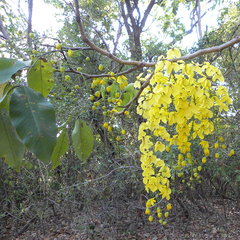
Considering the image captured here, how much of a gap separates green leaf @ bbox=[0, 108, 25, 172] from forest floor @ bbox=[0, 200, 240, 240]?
6.95 feet

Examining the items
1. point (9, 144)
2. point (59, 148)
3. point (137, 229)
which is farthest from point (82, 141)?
point (137, 229)

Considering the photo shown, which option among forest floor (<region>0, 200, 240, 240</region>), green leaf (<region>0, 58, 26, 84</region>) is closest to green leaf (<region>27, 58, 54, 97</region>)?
green leaf (<region>0, 58, 26, 84</region>)

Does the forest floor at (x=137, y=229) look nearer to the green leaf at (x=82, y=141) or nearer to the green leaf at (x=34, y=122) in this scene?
the green leaf at (x=82, y=141)

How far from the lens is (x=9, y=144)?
22.6 inches

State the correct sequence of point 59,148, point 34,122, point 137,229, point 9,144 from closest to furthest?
1. point 34,122
2. point 9,144
3. point 59,148
4. point 137,229

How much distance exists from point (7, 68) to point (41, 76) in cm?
16

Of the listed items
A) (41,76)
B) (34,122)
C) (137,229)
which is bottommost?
(137,229)

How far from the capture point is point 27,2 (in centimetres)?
348

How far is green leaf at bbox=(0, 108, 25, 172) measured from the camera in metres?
0.56

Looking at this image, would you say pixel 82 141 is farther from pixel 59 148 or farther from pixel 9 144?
pixel 9 144

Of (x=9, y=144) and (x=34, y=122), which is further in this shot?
(x=9, y=144)

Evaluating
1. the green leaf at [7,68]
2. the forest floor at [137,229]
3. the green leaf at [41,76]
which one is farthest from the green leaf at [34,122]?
the forest floor at [137,229]

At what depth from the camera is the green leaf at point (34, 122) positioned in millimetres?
432

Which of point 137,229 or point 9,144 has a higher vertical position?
point 9,144
